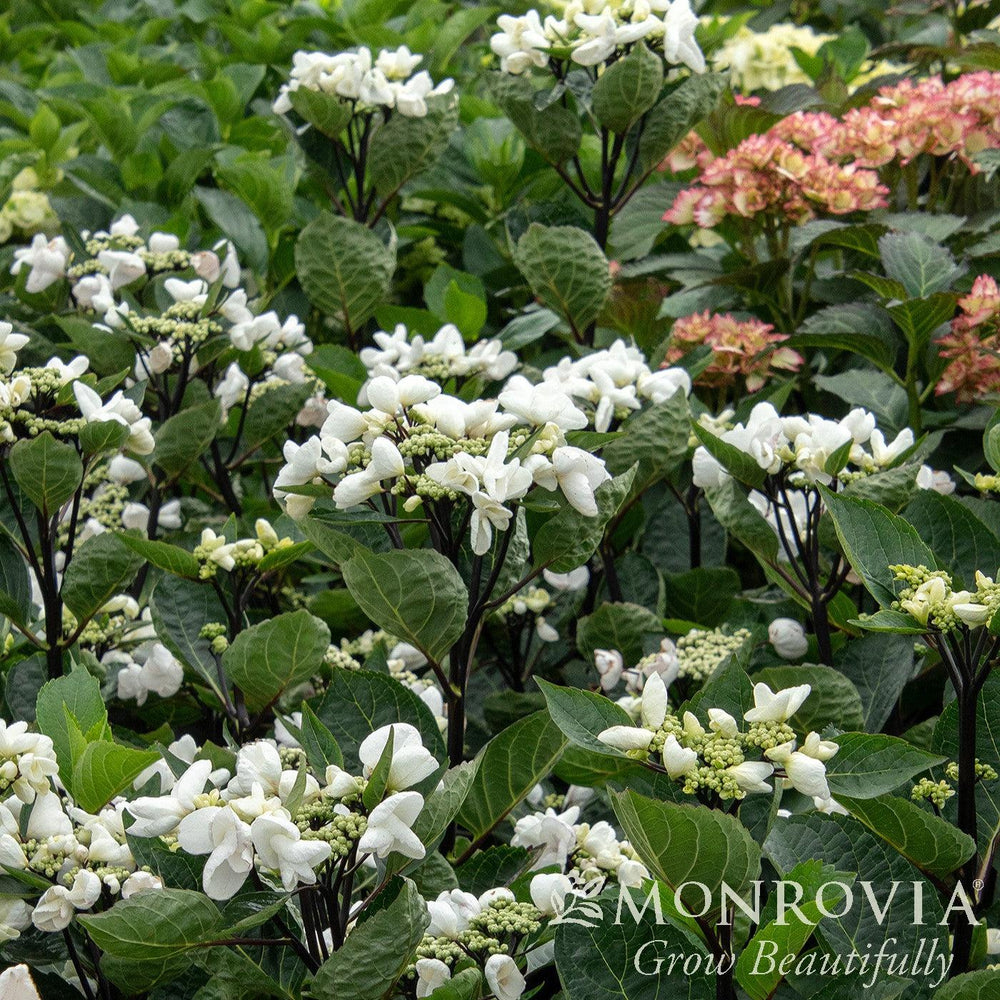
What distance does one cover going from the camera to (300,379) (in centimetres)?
200

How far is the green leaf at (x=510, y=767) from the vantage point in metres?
1.34

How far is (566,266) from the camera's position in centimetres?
200

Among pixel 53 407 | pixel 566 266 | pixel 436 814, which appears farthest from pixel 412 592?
pixel 566 266

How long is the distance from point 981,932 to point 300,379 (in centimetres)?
126

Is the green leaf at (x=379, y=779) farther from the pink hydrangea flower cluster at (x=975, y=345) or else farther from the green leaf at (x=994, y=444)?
the pink hydrangea flower cluster at (x=975, y=345)

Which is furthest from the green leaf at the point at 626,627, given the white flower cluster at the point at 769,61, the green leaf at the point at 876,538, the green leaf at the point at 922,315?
the white flower cluster at the point at 769,61

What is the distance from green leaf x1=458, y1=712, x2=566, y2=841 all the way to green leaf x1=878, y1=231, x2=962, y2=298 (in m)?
1.07

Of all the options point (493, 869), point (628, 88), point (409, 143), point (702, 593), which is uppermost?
point (628, 88)

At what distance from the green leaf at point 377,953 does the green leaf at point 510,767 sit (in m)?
0.31

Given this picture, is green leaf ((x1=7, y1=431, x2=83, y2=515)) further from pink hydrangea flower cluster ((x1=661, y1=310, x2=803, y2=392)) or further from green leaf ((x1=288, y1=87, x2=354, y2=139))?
pink hydrangea flower cluster ((x1=661, y1=310, x2=803, y2=392))

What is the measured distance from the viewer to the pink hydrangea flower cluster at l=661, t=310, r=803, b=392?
2080 millimetres

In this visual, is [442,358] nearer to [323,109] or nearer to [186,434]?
[186,434]

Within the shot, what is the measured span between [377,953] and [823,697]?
2.07 feet

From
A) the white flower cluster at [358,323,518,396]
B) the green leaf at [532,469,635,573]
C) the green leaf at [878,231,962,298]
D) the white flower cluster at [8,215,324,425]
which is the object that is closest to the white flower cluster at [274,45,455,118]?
the white flower cluster at [8,215,324,425]
